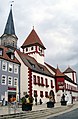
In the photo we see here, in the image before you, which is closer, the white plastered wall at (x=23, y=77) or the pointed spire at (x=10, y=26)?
the white plastered wall at (x=23, y=77)

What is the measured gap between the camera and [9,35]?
71.8m

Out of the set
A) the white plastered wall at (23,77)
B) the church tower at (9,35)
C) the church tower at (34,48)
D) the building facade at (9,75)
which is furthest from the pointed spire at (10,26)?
the building facade at (9,75)

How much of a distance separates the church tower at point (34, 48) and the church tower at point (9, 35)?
9.51 m

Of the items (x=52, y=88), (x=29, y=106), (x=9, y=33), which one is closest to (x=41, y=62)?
(x=52, y=88)

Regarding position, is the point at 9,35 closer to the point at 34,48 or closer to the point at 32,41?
the point at 32,41

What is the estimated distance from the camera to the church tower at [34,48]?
2261 inches

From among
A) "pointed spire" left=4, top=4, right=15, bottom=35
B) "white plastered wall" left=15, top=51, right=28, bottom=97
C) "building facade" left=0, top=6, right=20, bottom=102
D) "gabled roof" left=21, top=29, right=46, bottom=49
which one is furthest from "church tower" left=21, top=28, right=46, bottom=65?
"pointed spire" left=4, top=4, right=15, bottom=35

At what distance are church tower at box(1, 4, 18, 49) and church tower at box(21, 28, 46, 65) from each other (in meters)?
9.51

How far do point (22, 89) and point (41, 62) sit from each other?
46.3ft

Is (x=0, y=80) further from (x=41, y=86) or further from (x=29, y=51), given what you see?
(x=29, y=51)

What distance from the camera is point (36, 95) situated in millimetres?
47688

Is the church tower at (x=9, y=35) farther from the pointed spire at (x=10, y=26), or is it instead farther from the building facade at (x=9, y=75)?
the building facade at (x=9, y=75)

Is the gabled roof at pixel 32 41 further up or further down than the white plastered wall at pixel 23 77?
further up

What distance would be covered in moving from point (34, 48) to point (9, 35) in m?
16.7
